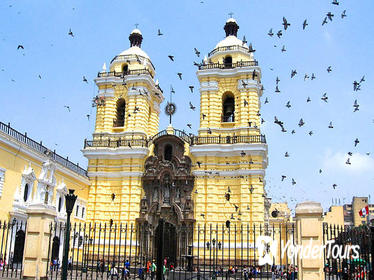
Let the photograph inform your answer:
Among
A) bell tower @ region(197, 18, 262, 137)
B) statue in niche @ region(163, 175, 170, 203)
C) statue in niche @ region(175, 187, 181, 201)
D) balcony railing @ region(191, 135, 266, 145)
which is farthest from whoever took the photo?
bell tower @ region(197, 18, 262, 137)

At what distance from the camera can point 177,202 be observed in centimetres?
2644

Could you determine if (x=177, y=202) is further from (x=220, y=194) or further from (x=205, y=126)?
(x=205, y=126)

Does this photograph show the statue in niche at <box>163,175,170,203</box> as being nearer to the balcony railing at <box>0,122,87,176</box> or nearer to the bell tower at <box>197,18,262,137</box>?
the bell tower at <box>197,18,262,137</box>

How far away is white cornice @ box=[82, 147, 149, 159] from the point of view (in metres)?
27.5

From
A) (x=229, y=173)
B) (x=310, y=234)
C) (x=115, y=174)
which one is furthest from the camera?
(x=115, y=174)

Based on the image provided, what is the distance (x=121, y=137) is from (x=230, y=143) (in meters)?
7.76

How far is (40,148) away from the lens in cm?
2381

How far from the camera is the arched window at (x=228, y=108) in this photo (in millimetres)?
28422

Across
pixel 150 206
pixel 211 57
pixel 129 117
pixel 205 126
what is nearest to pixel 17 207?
pixel 150 206

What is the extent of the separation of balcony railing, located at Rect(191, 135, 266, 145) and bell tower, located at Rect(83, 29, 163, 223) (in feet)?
11.7

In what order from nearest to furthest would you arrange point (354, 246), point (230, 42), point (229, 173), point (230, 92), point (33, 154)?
point (354, 246)
point (33, 154)
point (229, 173)
point (230, 92)
point (230, 42)

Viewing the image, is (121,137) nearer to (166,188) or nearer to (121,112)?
(121,112)

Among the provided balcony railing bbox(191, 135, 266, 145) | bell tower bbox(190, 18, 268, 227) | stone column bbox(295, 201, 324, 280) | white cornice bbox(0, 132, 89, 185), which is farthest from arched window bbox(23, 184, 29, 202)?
stone column bbox(295, 201, 324, 280)

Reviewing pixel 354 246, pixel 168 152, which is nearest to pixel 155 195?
pixel 168 152
